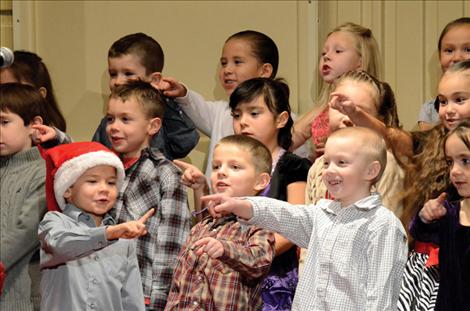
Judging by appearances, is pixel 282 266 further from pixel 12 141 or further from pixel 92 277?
pixel 12 141

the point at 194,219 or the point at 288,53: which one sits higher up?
the point at 288,53

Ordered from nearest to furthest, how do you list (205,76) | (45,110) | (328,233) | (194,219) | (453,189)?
(328,233), (453,189), (45,110), (194,219), (205,76)

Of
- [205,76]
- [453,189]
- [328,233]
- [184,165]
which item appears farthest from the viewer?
[205,76]

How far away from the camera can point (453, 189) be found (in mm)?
4059

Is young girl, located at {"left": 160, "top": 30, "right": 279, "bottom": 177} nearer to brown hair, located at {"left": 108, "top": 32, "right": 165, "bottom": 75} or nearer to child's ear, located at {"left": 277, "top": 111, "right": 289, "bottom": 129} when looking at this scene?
brown hair, located at {"left": 108, "top": 32, "right": 165, "bottom": 75}

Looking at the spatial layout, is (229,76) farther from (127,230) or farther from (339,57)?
(127,230)

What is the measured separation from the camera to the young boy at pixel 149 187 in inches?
172

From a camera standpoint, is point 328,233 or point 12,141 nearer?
point 328,233

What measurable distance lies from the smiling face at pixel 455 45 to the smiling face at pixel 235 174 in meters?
1.05

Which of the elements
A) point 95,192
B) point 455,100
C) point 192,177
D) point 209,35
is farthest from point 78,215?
point 209,35

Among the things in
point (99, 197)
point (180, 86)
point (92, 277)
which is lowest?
point (92, 277)

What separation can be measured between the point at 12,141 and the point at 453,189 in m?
1.70

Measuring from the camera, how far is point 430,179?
13.5 feet

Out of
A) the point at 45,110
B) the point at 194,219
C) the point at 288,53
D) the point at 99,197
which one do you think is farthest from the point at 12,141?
the point at 288,53
